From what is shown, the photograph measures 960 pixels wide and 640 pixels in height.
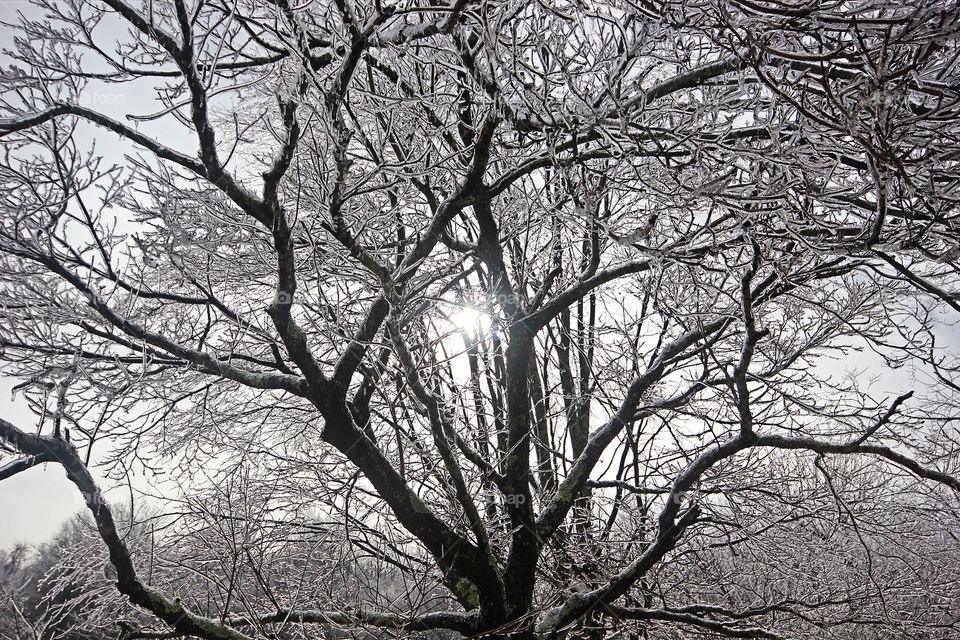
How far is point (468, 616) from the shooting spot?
3.94 meters

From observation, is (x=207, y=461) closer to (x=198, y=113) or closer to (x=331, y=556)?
(x=331, y=556)

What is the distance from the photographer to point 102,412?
149 inches

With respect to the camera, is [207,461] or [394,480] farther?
[207,461]

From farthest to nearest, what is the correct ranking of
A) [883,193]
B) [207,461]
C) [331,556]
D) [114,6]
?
Result: [207,461], [331,556], [114,6], [883,193]

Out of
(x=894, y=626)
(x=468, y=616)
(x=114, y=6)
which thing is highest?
(x=114, y=6)

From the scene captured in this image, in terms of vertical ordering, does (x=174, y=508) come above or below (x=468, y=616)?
above

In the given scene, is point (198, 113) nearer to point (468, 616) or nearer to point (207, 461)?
point (468, 616)

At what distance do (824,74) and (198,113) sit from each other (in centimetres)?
276

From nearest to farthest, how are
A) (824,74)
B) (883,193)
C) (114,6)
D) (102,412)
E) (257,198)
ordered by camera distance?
(824,74)
(883,193)
(114,6)
(257,198)
(102,412)

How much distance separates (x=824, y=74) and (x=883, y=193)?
539mm

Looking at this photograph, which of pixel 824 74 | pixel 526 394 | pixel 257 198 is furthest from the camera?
pixel 526 394

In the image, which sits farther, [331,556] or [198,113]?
[331,556]

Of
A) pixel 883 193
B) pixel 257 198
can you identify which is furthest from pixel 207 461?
pixel 883 193

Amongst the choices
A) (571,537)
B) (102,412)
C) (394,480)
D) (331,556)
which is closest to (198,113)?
(102,412)
